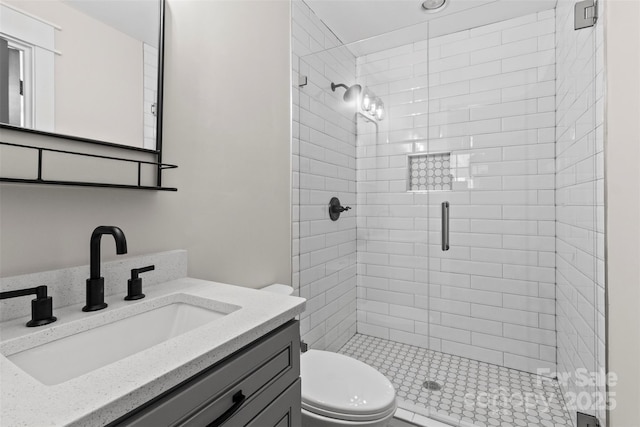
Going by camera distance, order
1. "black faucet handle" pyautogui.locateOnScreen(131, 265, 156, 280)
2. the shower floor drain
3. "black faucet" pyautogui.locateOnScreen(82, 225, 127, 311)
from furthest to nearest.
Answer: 1. the shower floor drain
2. "black faucet handle" pyautogui.locateOnScreen(131, 265, 156, 280)
3. "black faucet" pyautogui.locateOnScreen(82, 225, 127, 311)

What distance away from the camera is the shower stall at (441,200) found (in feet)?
6.40

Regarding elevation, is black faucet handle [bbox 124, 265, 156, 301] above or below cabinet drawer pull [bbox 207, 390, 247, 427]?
above

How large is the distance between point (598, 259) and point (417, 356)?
123 cm

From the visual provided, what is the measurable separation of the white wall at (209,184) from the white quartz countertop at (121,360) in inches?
7.9

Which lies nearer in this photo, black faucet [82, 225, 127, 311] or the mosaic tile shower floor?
black faucet [82, 225, 127, 311]

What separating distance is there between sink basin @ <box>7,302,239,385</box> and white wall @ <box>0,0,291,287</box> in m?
0.23

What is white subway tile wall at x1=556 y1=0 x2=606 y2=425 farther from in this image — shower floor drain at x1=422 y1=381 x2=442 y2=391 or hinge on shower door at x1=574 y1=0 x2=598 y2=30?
shower floor drain at x1=422 y1=381 x2=442 y2=391

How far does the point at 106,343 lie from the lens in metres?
0.79

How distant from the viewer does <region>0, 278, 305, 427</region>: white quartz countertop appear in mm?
432

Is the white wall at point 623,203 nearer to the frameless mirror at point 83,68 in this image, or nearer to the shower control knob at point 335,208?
the shower control knob at point 335,208

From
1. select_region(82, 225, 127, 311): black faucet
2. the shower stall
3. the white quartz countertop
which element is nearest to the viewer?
the white quartz countertop

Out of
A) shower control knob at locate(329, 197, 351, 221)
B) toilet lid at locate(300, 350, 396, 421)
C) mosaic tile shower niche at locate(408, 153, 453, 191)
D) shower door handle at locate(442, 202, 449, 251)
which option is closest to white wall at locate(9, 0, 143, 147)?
toilet lid at locate(300, 350, 396, 421)

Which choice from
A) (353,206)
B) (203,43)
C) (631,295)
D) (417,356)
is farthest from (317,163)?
(631,295)

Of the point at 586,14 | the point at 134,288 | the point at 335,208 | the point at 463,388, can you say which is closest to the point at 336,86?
the point at 335,208
